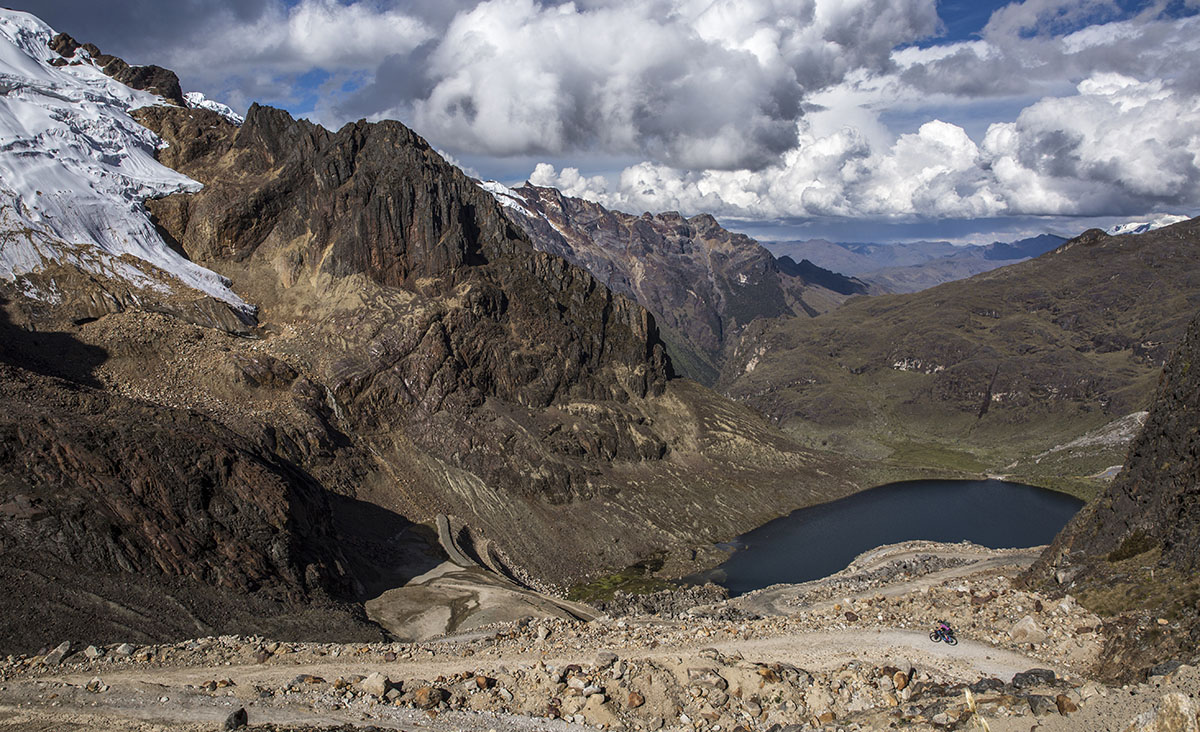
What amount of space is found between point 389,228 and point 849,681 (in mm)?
125486

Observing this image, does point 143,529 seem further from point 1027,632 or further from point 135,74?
point 135,74

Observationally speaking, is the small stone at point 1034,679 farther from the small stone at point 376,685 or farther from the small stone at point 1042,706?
the small stone at point 376,685

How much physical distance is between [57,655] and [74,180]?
4141 inches

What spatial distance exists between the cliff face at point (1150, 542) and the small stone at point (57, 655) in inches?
1991

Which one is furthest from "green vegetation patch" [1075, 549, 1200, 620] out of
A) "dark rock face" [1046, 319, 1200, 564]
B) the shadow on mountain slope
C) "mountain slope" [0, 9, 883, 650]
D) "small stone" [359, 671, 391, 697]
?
the shadow on mountain slope

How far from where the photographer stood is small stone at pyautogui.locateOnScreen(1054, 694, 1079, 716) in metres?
25.5

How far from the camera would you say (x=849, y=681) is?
1374 inches

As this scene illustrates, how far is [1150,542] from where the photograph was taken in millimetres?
44531

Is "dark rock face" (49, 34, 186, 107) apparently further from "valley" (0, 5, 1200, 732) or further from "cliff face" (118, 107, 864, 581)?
"cliff face" (118, 107, 864, 581)

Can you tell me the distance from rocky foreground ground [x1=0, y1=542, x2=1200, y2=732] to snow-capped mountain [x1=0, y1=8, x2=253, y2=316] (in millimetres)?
87778

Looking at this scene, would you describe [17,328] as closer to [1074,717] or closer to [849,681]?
[849,681]

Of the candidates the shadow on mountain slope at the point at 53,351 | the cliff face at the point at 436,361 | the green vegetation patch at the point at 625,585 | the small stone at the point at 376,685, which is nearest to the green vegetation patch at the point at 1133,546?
the small stone at the point at 376,685

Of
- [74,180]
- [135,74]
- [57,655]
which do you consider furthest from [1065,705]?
[135,74]

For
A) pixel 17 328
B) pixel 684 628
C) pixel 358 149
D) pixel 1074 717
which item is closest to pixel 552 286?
pixel 358 149
